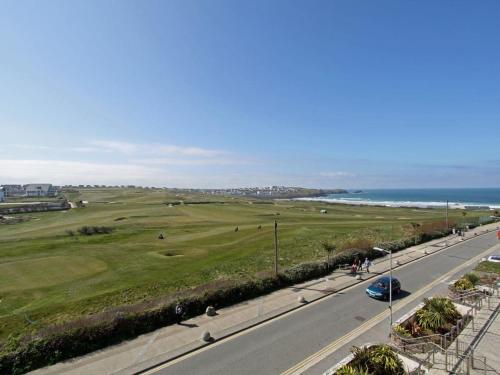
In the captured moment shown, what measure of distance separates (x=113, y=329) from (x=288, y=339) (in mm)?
10452

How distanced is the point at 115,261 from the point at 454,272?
3909 centimetres

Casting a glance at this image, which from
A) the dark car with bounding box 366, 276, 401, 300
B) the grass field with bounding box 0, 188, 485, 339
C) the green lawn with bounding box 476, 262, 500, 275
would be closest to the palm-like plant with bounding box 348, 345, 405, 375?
the dark car with bounding box 366, 276, 401, 300

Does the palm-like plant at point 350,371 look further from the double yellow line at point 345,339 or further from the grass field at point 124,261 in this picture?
the grass field at point 124,261

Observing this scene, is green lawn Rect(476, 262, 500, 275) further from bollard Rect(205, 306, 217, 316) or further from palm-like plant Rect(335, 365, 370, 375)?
bollard Rect(205, 306, 217, 316)

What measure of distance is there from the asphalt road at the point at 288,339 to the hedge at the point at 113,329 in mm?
4495

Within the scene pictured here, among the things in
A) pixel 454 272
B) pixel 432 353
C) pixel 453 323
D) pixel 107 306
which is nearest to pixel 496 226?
pixel 454 272

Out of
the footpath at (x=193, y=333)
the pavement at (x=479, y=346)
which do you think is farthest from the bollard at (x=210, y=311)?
the pavement at (x=479, y=346)

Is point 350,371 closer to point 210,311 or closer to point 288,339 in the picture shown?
point 288,339

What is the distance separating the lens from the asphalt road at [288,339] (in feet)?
51.5

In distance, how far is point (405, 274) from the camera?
33.1 metres

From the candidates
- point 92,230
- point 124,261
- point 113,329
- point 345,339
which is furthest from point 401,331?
point 92,230

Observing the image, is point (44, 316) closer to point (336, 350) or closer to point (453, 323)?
point (336, 350)

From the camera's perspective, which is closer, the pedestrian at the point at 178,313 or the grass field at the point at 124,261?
the pedestrian at the point at 178,313

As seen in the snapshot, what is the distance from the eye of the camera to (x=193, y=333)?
1925 cm
